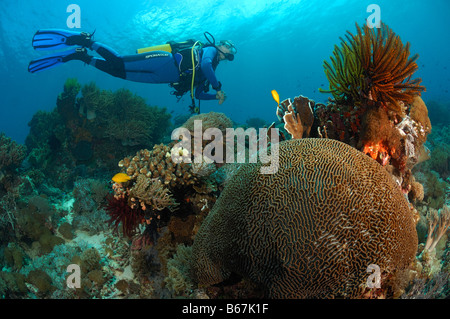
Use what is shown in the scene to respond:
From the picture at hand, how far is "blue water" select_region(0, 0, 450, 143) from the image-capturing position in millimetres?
33500

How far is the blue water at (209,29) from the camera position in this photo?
1319 inches

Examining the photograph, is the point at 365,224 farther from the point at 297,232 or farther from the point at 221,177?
the point at 221,177

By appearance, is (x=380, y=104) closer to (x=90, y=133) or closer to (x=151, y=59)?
(x=151, y=59)

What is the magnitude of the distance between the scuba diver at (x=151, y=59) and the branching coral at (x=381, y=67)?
5382 millimetres

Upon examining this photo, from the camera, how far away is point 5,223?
553 centimetres

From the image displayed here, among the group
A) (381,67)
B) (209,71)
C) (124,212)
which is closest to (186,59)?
(209,71)

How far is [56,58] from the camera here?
27.7ft

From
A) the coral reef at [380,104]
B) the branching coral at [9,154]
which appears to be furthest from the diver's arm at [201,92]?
the branching coral at [9,154]

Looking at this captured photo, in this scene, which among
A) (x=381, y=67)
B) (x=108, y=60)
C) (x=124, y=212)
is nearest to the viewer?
(x=381, y=67)

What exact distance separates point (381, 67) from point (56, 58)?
34.1 feet

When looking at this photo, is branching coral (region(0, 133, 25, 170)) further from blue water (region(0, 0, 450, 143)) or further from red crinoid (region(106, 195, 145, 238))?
blue water (region(0, 0, 450, 143))

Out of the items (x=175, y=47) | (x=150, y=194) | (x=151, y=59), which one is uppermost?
A: (x=175, y=47)
